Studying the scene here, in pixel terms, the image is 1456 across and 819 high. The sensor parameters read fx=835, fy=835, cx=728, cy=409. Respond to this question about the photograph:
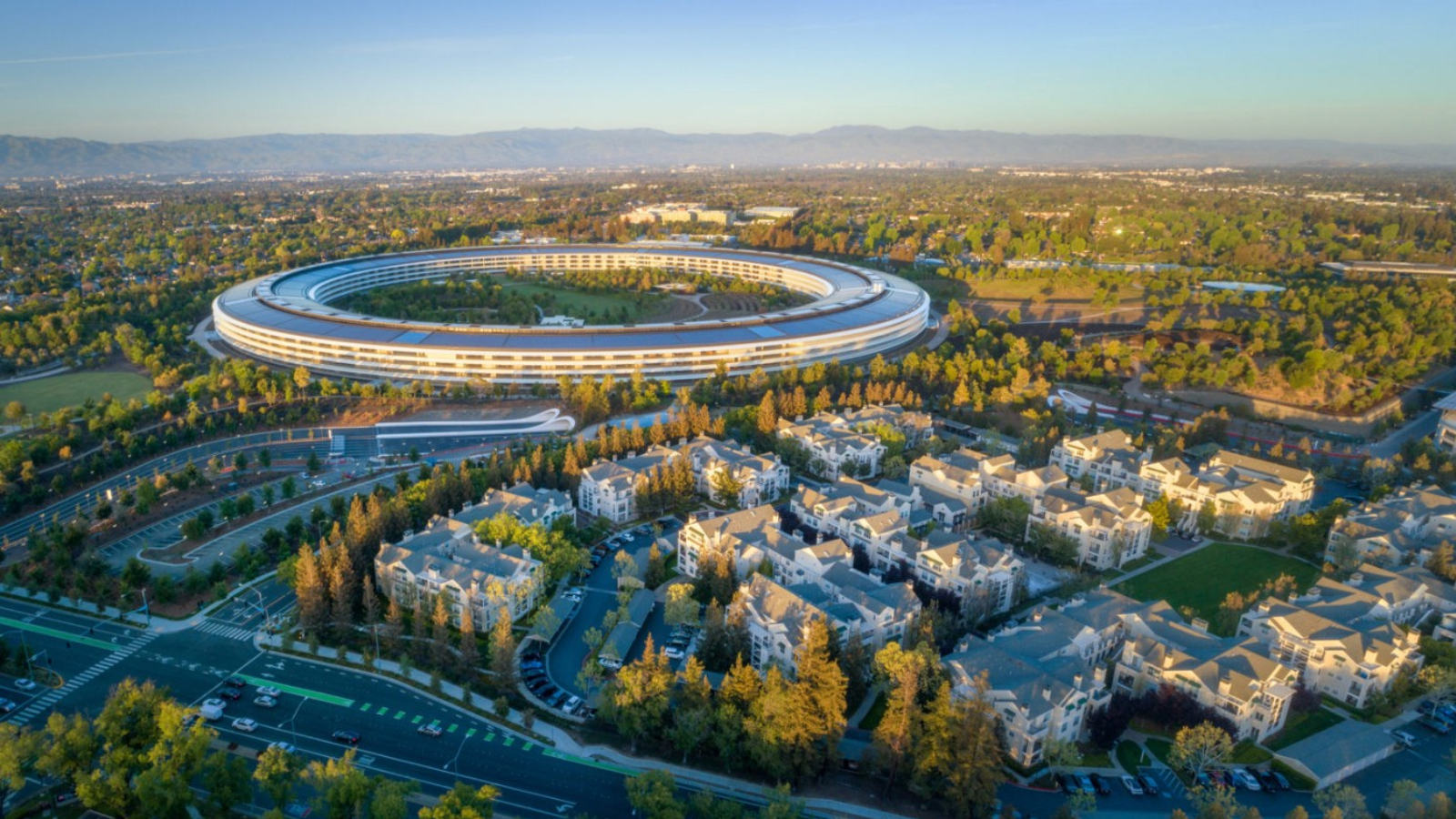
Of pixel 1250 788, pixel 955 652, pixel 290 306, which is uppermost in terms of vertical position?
pixel 290 306

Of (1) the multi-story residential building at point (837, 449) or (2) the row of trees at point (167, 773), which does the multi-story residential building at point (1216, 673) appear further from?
(2) the row of trees at point (167, 773)

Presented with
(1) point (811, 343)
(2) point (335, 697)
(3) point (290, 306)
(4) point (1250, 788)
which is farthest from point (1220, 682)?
(3) point (290, 306)

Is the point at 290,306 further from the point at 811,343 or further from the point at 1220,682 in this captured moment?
the point at 1220,682

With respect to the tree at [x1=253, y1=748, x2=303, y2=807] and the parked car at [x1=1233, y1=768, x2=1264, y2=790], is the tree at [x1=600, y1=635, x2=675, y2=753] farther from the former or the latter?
the parked car at [x1=1233, y1=768, x2=1264, y2=790]

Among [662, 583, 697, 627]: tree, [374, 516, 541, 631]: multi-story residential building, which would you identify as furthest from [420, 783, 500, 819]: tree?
[662, 583, 697, 627]: tree

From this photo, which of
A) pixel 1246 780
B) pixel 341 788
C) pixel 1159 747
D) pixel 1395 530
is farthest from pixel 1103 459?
pixel 341 788

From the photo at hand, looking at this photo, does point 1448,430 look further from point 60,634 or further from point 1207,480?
point 60,634
